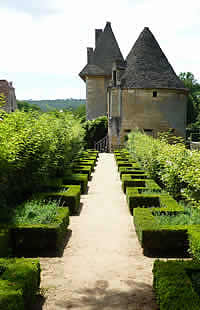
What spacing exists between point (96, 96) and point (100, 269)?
35.1 metres

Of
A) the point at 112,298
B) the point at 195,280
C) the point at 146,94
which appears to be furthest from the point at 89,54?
the point at 195,280

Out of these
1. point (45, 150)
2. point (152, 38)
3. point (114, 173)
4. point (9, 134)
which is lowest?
point (114, 173)

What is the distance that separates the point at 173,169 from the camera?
962 centimetres

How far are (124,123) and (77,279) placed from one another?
88.7ft

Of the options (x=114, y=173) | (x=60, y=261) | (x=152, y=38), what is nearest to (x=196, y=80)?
(x=152, y=38)

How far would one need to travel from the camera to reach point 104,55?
39375 millimetres

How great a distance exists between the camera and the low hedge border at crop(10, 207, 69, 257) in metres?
6.39

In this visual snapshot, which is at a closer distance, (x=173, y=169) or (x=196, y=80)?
(x=173, y=169)

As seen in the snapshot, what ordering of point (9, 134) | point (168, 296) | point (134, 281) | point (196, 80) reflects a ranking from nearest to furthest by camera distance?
point (168, 296) < point (134, 281) < point (9, 134) < point (196, 80)

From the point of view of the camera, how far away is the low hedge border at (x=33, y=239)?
6395 millimetres

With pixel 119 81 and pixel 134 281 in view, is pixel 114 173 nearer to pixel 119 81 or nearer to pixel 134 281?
pixel 134 281

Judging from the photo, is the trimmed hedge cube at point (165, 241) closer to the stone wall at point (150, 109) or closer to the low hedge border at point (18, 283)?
the low hedge border at point (18, 283)

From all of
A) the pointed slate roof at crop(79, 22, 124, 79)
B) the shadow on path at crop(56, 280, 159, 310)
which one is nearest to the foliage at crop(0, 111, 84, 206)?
the shadow on path at crop(56, 280, 159, 310)

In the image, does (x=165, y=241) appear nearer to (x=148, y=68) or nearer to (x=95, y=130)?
(x=148, y=68)
